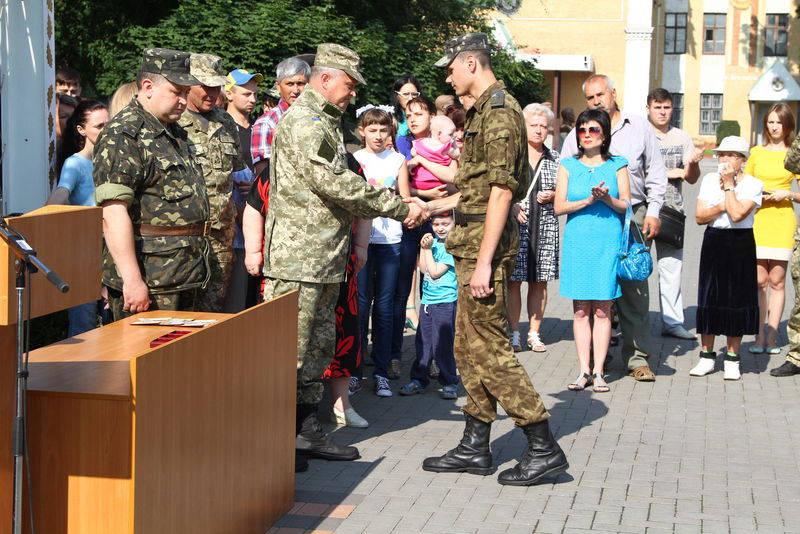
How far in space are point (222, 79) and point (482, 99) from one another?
1571mm

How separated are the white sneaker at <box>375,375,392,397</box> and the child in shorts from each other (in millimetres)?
102

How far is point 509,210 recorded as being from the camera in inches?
223

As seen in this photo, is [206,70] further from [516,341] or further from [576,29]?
[576,29]

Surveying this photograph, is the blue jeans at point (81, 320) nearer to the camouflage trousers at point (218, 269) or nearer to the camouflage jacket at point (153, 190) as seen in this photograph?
the camouflage trousers at point (218, 269)

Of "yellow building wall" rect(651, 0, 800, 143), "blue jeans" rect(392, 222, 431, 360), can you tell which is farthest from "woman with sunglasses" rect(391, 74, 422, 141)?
"yellow building wall" rect(651, 0, 800, 143)

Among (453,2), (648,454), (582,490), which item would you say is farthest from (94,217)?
(453,2)

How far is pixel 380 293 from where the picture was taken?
7.93 meters

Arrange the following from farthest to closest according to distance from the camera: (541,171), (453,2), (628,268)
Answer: (453,2)
(541,171)
(628,268)

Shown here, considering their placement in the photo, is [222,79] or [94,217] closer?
[94,217]

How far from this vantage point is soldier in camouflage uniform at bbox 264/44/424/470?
575cm

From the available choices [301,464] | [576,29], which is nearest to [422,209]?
[301,464]

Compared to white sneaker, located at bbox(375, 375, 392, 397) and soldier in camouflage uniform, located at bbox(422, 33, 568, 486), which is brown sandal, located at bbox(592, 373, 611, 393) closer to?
white sneaker, located at bbox(375, 375, 392, 397)

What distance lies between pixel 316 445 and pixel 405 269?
2.31m

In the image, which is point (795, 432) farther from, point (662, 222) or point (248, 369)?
point (248, 369)
